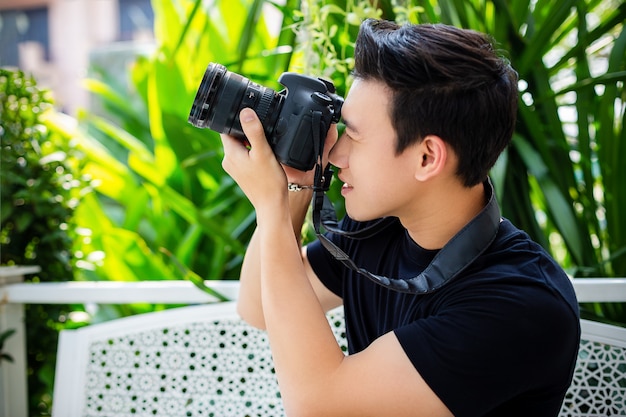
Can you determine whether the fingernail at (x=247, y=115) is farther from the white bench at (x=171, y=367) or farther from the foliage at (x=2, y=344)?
the foliage at (x=2, y=344)

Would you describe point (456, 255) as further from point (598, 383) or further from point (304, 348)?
point (598, 383)

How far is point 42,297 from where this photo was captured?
4.45 ft

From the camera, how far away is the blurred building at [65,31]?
4246 millimetres

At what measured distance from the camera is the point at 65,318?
155 cm

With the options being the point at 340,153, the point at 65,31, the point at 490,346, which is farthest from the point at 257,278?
the point at 65,31

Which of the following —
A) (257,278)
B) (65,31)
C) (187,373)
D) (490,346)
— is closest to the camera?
(490,346)

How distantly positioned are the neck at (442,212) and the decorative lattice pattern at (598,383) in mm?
365

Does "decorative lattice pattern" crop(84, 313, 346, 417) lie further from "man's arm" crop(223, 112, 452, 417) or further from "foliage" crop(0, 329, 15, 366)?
"man's arm" crop(223, 112, 452, 417)

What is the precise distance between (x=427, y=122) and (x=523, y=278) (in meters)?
0.22

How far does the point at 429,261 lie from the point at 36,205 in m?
0.90

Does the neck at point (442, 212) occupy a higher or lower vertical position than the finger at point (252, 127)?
lower

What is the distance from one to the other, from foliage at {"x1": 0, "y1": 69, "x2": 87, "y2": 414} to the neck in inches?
34.2

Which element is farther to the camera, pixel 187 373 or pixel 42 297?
pixel 42 297

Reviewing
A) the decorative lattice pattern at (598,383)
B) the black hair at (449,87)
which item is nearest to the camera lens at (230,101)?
the black hair at (449,87)
